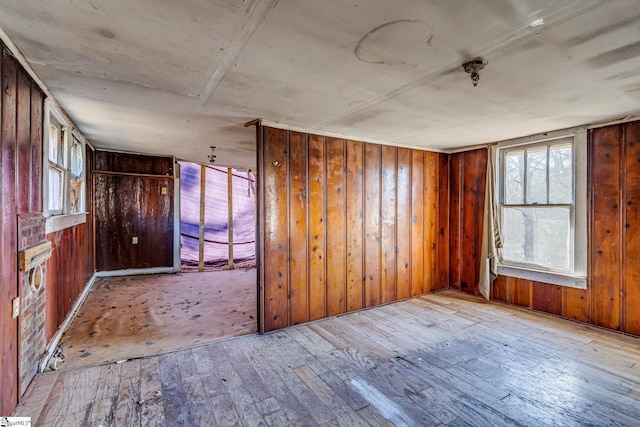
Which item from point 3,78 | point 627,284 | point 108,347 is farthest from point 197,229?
point 627,284

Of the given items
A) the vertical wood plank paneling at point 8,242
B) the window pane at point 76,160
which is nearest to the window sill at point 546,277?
the vertical wood plank paneling at point 8,242

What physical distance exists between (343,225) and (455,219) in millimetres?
2089

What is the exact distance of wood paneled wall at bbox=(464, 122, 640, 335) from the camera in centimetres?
307

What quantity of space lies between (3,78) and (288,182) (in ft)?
7.24

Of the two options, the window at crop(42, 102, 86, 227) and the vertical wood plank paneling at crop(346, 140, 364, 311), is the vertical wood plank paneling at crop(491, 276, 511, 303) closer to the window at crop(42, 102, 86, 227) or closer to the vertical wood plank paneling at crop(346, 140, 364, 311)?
the vertical wood plank paneling at crop(346, 140, 364, 311)

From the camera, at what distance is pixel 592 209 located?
3.34 metres

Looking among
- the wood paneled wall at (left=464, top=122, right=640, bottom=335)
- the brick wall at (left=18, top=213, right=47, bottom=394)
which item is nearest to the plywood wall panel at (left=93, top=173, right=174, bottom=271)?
the brick wall at (left=18, top=213, right=47, bottom=394)

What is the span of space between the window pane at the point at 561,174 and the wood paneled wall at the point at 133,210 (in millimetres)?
6050

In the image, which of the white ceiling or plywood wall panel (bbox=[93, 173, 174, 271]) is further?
plywood wall panel (bbox=[93, 173, 174, 271])

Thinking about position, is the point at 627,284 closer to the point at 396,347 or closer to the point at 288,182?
the point at 396,347

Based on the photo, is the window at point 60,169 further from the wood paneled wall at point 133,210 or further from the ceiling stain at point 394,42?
the ceiling stain at point 394,42

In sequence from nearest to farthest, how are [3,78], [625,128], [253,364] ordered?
[3,78] < [253,364] < [625,128]

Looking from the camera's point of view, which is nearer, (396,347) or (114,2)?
(114,2)

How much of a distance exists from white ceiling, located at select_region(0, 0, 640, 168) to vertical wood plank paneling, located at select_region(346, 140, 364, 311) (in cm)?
64
